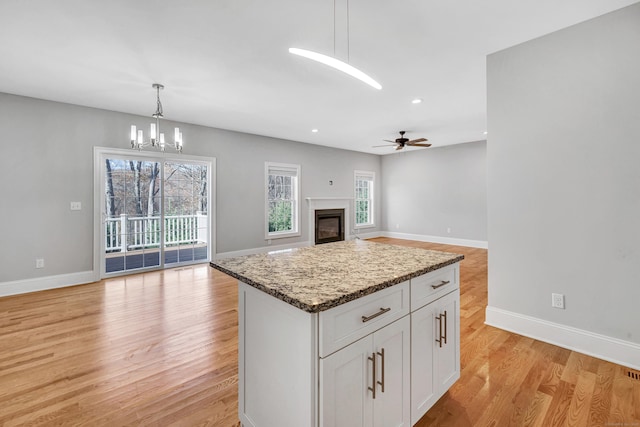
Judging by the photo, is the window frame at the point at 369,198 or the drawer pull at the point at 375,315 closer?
the drawer pull at the point at 375,315

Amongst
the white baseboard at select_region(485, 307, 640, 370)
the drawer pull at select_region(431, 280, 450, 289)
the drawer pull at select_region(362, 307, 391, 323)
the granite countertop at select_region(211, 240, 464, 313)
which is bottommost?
the white baseboard at select_region(485, 307, 640, 370)

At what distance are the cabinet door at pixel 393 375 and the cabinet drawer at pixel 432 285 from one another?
0.14 m

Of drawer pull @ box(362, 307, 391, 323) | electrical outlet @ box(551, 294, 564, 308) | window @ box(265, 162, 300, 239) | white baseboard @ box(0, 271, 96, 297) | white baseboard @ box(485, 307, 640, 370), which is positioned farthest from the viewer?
window @ box(265, 162, 300, 239)

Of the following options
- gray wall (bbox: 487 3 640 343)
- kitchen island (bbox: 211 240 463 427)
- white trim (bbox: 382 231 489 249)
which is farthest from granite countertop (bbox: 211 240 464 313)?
white trim (bbox: 382 231 489 249)

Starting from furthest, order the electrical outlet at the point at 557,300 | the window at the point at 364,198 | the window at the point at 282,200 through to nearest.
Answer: the window at the point at 364,198 → the window at the point at 282,200 → the electrical outlet at the point at 557,300

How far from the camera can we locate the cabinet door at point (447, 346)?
1627 millimetres

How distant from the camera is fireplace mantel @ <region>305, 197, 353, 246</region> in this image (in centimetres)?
703

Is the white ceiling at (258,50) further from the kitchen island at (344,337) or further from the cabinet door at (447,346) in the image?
the cabinet door at (447,346)

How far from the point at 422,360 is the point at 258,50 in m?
2.88

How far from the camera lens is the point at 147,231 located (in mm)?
4812

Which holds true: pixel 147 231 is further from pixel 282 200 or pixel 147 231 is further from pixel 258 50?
pixel 258 50

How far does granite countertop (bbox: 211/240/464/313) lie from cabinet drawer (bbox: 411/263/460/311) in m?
0.06

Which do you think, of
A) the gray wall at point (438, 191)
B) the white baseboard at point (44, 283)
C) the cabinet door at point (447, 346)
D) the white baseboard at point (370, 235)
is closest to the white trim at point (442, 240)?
the gray wall at point (438, 191)

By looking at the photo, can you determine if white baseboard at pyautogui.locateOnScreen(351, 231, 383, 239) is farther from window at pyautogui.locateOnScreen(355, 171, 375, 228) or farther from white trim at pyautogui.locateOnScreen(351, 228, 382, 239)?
window at pyautogui.locateOnScreen(355, 171, 375, 228)
